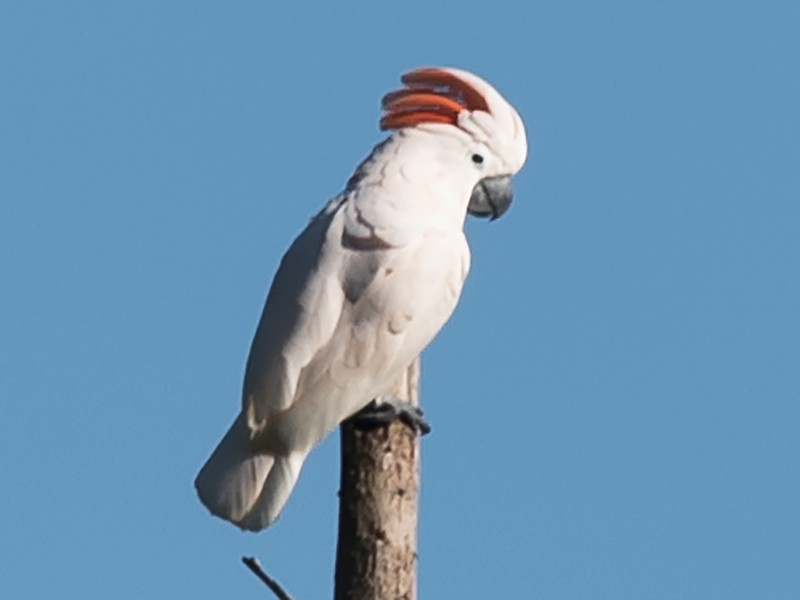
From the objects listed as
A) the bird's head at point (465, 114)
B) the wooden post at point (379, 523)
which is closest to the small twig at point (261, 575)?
the wooden post at point (379, 523)

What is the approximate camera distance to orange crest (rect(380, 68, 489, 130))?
176 inches

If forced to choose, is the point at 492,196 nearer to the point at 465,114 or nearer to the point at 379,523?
the point at 465,114

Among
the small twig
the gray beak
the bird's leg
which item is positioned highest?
the gray beak

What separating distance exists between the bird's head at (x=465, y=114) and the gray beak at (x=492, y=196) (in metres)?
0.03

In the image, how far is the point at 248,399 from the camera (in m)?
4.11

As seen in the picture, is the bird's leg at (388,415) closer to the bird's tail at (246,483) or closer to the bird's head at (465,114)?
the bird's tail at (246,483)

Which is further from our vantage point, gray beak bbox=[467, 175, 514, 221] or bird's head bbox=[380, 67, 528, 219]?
gray beak bbox=[467, 175, 514, 221]

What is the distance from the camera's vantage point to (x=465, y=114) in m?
4.46

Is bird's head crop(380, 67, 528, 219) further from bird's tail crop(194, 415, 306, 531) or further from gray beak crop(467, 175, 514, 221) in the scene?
bird's tail crop(194, 415, 306, 531)

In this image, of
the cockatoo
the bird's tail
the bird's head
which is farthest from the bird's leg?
the bird's head

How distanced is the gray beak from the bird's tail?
0.89 m

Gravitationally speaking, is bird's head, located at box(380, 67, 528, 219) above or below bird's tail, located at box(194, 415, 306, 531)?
above

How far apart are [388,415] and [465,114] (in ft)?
2.91

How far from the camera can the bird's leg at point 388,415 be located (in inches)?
159
